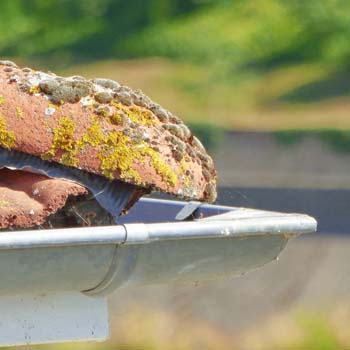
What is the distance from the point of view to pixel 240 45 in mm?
22500

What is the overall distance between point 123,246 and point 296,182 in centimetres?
1414

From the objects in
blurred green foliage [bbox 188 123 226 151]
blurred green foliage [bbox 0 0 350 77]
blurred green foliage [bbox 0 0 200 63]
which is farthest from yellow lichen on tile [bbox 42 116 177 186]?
blurred green foliage [bbox 0 0 200 63]

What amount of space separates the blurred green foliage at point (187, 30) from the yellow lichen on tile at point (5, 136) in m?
18.5

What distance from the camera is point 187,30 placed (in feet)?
77.7

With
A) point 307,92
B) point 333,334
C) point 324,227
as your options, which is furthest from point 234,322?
point 307,92

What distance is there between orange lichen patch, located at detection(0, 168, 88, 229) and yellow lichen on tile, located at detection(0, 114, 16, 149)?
52 mm

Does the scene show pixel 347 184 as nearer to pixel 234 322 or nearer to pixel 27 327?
pixel 234 322

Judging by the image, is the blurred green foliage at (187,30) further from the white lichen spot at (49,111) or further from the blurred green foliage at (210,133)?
the white lichen spot at (49,111)

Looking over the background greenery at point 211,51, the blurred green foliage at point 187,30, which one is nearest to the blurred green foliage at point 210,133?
the background greenery at point 211,51

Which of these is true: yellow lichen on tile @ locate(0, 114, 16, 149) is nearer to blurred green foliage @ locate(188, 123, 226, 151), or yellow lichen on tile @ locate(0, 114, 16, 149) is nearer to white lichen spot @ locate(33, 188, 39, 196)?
white lichen spot @ locate(33, 188, 39, 196)

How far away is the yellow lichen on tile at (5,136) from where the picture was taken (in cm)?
181

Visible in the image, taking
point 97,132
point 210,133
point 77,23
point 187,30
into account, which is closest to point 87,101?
point 97,132

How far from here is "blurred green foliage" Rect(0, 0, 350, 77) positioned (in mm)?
21984

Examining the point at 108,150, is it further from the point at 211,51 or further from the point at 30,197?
the point at 211,51
